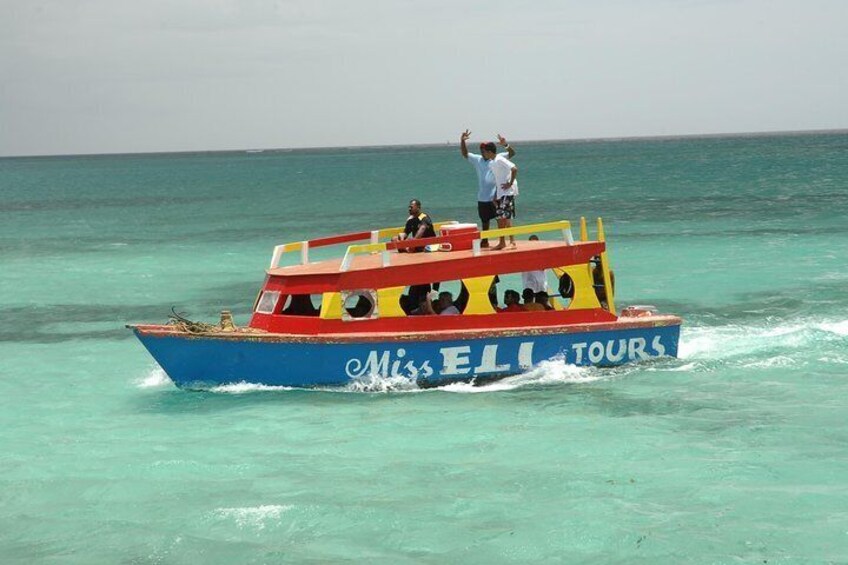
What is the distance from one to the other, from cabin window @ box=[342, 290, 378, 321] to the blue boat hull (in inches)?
18.6

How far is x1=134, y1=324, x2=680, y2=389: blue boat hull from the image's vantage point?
16766 mm

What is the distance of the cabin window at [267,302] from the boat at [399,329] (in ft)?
0.07

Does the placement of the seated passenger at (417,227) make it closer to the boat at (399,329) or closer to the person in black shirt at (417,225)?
the person in black shirt at (417,225)

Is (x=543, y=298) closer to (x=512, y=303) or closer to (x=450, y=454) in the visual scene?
(x=512, y=303)

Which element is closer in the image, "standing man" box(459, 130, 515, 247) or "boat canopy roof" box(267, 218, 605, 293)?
"boat canopy roof" box(267, 218, 605, 293)

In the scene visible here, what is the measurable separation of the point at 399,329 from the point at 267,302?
1980 mm

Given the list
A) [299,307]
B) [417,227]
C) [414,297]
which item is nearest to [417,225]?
[417,227]

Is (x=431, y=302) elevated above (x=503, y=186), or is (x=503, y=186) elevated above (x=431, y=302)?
(x=503, y=186)

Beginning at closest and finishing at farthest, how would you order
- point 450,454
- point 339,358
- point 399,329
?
1. point 450,454
2. point 339,358
3. point 399,329

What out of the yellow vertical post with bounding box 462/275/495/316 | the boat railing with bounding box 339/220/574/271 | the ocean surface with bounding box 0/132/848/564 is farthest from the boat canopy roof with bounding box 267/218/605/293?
the ocean surface with bounding box 0/132/848/564

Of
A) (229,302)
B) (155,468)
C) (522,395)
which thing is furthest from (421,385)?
(229,302)

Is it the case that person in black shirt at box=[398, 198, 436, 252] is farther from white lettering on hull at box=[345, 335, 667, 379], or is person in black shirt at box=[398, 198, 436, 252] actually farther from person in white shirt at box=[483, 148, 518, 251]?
white lettering on hull at box=[345, 335, 667, 379]

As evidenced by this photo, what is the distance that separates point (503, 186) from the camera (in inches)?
731

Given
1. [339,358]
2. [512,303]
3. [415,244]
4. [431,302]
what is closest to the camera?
[339,358]
